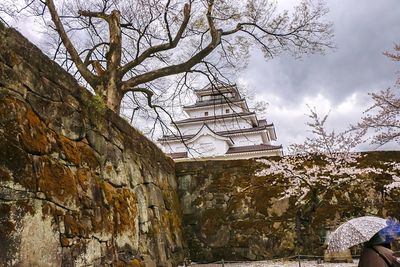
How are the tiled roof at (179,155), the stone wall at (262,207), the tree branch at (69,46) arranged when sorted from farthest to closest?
the tiled roof at (179,155) < the tree branch at (69,46) < the stone wall at (262,207)

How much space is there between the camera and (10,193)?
8.86 ft

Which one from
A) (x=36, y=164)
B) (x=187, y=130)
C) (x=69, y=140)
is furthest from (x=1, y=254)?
(x=187, y=130)

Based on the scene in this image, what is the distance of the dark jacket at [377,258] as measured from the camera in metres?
2.44

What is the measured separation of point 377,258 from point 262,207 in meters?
5.68

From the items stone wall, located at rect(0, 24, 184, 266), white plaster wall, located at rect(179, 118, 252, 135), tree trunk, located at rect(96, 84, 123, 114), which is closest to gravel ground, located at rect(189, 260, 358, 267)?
stone wall, located at rect(0, 24, 184, 266)

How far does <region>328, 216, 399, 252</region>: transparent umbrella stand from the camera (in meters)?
2.53

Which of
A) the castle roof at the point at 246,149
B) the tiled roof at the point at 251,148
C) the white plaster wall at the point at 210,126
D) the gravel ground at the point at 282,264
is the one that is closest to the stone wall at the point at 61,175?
the gravel ground at the point at 282,264

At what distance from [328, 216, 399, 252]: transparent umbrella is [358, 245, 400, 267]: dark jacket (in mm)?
75

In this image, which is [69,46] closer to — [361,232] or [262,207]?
[262,207]

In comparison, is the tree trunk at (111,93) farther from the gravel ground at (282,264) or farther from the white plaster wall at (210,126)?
the white plaster wall at (210,126)

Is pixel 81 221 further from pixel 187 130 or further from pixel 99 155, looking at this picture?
pixel 187 130

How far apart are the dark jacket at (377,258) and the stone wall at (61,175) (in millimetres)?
2576

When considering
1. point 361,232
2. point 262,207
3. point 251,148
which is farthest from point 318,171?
point 251,148

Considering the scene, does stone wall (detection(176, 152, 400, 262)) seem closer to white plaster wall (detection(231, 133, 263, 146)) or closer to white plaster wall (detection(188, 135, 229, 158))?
white plaster wall (detection(188, 135, 229, 158))
